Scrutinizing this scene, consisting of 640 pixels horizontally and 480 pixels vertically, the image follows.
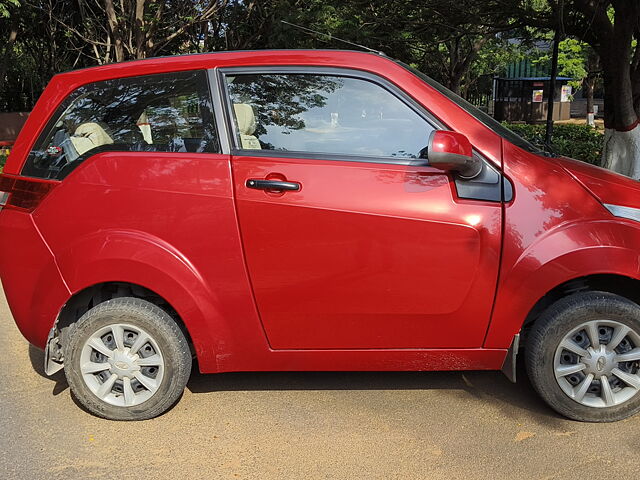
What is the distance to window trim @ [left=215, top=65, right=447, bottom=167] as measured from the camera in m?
3.04

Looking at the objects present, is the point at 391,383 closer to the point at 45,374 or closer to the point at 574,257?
the point at 574,257

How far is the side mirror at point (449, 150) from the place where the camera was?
2.82 metres

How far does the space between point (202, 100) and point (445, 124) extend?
1.27 metres

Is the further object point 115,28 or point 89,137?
point 115,28

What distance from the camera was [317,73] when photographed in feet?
10.3

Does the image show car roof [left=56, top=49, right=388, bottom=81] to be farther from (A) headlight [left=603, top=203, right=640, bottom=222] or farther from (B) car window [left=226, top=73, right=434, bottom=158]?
(A) headlight [left=603, top=203, right=640, bottom=222]

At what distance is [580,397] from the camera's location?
10.2 feet

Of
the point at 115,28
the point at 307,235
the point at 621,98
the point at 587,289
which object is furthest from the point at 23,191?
the point at 115,28

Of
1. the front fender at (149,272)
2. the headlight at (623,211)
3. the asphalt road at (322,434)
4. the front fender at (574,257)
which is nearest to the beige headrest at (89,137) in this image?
the front fender at (149,272)

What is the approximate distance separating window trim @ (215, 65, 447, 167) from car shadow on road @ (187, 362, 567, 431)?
1.41 meters

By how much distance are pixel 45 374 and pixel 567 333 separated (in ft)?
10.4

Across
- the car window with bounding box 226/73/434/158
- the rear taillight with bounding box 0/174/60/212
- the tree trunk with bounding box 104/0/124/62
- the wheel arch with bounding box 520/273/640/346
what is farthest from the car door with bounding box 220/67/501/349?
the tree trunk with bounding box 104/0/124/62

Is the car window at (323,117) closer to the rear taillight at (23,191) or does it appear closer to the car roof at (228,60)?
the car roof at (228,60)

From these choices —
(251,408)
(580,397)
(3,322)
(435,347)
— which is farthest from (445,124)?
(3,322)
